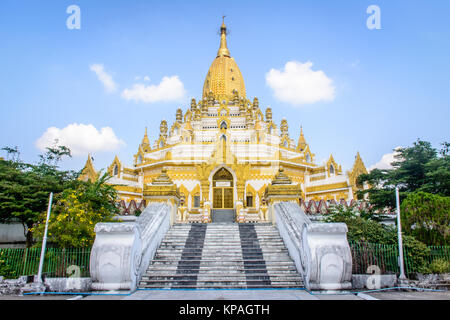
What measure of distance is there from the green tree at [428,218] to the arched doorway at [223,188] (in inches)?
476

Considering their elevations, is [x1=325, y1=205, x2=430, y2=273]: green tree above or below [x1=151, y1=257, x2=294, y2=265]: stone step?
above

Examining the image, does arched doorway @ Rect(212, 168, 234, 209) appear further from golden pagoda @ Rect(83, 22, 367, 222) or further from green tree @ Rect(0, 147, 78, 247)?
green tree @ Rect(0, 147, 78, 247)

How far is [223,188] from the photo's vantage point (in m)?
21.6

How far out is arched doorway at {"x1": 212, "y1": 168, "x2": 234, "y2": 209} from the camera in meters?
21.5

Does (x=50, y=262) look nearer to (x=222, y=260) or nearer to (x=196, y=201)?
(x=222, y=260)

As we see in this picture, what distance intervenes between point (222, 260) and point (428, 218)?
7.27m

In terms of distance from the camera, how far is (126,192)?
28016 mm

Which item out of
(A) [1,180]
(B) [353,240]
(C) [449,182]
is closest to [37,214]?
(A) [1,180]

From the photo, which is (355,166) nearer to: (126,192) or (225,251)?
(126,192)

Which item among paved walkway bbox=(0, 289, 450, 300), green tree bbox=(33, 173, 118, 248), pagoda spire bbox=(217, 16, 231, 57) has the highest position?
pagoda spire bbox=(217, 16, 231, 57)

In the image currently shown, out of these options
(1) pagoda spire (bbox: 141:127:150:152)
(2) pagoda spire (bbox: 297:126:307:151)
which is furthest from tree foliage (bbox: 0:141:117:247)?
(2) pagoda spire (bbox: 297:126:307:151)

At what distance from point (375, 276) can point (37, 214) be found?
1135cm

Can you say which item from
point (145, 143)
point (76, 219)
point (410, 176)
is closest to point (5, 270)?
point (76, 219)

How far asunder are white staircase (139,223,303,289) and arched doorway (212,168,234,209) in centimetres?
984
